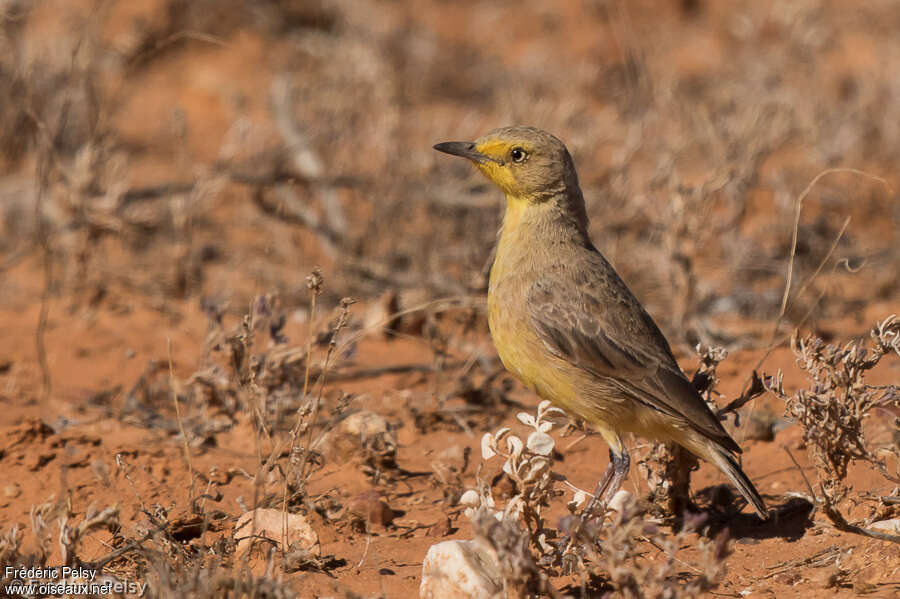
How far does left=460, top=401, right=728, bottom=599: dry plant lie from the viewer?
3357mm

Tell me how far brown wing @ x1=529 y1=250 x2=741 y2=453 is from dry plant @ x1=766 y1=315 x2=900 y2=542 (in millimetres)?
355

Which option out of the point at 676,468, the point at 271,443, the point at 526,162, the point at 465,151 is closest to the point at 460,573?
the point at 271,443

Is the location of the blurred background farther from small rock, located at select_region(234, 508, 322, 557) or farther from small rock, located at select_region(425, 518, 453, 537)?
small rock, located at select_region(234, 508, 322, 557)

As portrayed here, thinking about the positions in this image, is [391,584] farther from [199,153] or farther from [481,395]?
[199,153]

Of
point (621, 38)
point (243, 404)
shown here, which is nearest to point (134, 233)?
point (243, 404)

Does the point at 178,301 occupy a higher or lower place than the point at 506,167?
lower

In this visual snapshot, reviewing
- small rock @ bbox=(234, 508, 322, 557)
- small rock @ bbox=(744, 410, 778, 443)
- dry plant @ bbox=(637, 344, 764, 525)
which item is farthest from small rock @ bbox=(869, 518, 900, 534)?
small rock @ bbox=(234, 508, 322, 557)

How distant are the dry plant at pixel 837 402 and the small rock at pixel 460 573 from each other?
1400 mm

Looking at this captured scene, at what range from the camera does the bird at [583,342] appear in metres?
4.50

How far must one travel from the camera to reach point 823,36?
12.0 metres

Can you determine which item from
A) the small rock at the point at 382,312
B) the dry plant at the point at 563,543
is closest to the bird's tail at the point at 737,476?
the dry plant at the point at 563,543

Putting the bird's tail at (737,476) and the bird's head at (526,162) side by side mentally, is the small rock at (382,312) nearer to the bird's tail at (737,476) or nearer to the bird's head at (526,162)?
the bird's head at (526,162)

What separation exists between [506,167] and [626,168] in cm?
294

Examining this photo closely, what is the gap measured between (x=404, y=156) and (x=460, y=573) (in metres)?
5.35
